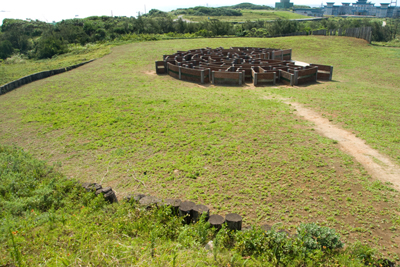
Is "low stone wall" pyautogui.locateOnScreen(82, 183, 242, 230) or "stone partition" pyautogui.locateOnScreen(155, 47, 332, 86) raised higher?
"stone partition" pyautogui.locateOnScreen(155, 47, 332, 86)

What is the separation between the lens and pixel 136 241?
3.85 m

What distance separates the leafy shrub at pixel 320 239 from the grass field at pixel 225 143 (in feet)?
2.30

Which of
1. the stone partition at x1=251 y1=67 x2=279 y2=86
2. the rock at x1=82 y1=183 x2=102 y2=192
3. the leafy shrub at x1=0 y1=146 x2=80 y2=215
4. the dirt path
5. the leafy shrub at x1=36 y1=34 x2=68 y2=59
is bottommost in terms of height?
the dirt path

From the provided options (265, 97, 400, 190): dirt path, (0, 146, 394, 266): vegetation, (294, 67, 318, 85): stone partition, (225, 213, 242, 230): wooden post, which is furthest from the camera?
(294, 67, 318, 85): stone partition

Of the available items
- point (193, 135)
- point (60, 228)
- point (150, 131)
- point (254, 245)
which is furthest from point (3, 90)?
point (254, 245)

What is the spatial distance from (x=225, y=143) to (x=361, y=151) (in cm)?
364

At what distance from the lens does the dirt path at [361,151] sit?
593 cm

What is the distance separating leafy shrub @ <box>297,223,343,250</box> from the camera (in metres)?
3.69

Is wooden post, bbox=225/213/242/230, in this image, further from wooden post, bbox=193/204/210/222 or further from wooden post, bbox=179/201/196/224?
wooden post, bbox=179/201/196/224

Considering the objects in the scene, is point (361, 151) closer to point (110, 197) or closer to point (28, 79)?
point (110, 197)

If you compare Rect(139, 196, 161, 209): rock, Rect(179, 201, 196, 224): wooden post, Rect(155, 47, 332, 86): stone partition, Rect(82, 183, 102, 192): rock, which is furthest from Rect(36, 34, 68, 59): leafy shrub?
Rect(179, 201, 196, 224): wooden post

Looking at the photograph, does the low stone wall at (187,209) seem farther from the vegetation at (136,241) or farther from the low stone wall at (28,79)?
the low stone wall at (28,79)

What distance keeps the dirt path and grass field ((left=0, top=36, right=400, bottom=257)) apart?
0.86ft

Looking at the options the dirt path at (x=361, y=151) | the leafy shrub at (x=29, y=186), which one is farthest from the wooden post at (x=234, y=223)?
the dirt path at (x=361, y=151)
